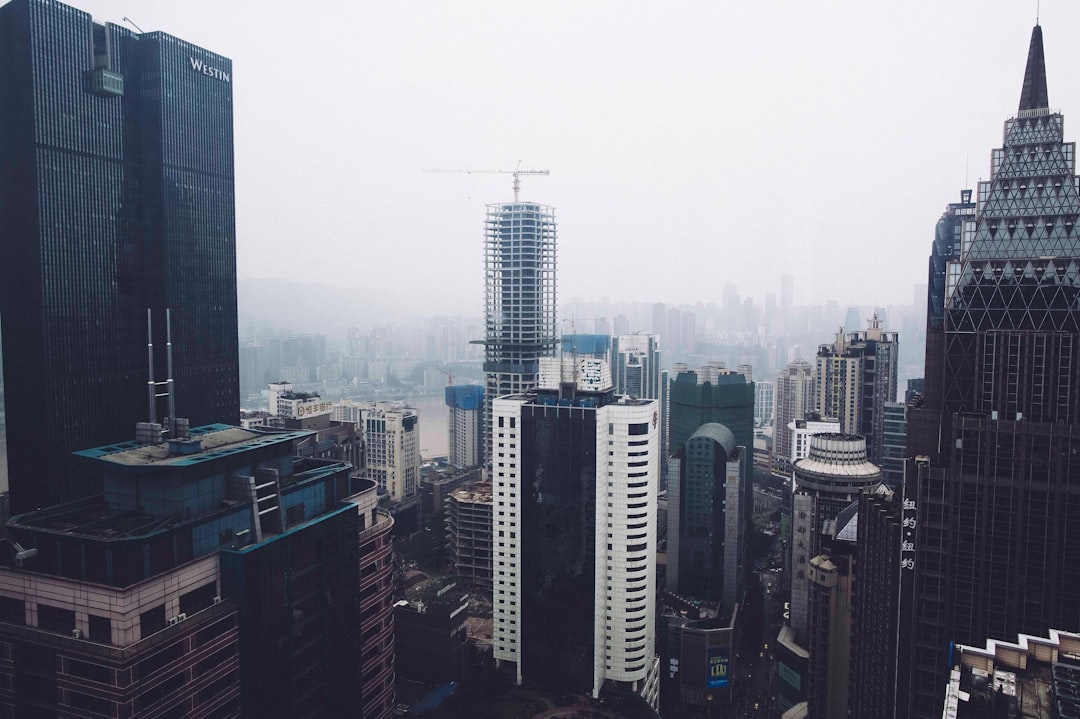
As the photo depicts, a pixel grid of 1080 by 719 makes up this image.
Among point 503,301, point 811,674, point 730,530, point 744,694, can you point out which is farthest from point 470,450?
point 811,674

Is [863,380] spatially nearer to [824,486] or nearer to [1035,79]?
[824,486]

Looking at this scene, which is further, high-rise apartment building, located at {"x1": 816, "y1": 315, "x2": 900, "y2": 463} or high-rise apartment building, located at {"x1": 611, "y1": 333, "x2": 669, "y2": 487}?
high-rise apartment building, located at {"x1": 611, "y1": 333, "x2": 669, "y2": 487}

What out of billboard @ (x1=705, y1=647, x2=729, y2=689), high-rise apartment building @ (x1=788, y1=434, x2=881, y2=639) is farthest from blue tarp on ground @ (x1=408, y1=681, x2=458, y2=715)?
high-rise apartment building @ (x1=788, y1=434, x2=881, y2=639)

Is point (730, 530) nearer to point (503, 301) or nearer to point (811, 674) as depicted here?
point (811, 674)

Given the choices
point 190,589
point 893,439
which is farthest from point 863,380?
point 190,589

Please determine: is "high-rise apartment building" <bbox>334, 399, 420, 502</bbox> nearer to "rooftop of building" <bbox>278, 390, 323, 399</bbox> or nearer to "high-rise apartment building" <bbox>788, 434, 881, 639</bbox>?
Result: "rooftop of building" <bbox>278, 390, 323, 399</bbox>

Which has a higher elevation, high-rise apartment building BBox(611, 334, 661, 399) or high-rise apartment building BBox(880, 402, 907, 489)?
high-rise apartment building BBox(611, 334, 661, 399)
